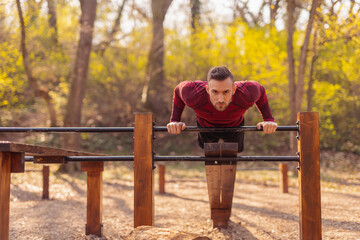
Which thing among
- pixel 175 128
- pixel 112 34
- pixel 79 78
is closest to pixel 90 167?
pixel 175 128

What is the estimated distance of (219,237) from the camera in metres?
3.86

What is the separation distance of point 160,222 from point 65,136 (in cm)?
556

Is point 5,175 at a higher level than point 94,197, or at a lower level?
higher

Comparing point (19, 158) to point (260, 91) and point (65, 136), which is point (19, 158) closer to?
point (260, 91)

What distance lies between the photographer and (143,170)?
274 centimetres

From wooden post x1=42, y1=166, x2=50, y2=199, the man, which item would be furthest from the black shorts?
wooden post x1=42, y1=166, x2=50, y2=199

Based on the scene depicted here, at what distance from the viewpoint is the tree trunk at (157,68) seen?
13.5 m

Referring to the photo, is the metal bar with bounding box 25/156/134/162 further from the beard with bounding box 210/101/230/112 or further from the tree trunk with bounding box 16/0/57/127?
the tree trunk with bounding box 16/0/57/127

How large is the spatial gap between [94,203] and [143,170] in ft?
4.22

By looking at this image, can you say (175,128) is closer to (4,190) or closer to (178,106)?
(178,106)

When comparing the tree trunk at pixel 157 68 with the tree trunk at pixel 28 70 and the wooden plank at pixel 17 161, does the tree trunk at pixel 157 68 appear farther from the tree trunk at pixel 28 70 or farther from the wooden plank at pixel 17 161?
the wooden plank at pixel 17 161

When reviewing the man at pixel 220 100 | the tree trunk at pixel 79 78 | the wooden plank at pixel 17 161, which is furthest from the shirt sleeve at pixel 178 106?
the tree trunk at pixel 79 78

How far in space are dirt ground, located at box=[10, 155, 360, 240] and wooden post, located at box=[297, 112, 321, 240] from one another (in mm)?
1354

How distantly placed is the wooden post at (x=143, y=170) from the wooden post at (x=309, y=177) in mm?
1109
